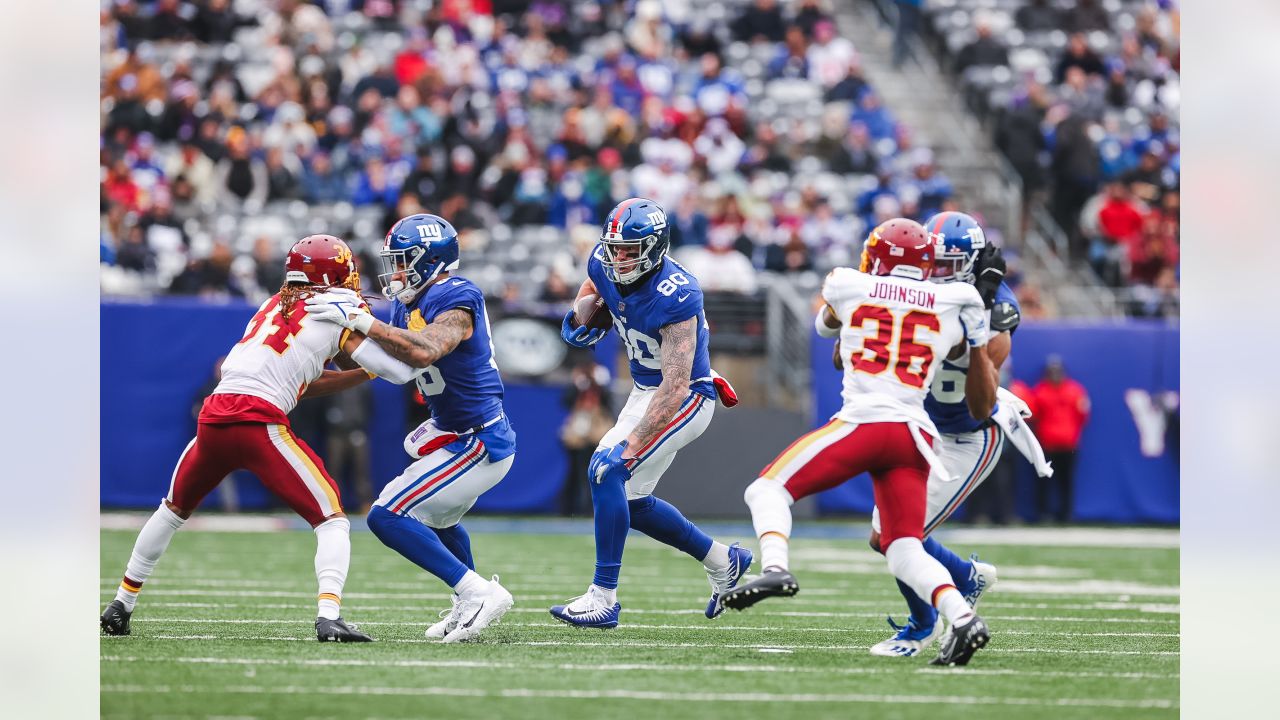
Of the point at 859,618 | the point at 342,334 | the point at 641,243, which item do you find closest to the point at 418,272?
the point at 342,334

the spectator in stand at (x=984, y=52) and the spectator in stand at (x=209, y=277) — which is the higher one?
the spectator in stand at (x=984, y=52)

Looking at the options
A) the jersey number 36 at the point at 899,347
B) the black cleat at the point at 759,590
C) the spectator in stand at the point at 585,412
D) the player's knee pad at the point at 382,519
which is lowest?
the spectator in stand at the point at 585,412

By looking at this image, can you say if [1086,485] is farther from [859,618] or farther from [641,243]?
[641,243]

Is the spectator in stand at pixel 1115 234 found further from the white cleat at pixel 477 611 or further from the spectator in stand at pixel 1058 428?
the white cleat at pixel 477 611

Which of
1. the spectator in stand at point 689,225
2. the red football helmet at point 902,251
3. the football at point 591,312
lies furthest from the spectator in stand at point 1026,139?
the red football helmet at point 902,251

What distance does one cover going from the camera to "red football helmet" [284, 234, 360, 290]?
21.1ft

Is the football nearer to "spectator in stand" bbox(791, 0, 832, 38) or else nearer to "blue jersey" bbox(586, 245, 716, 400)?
"blue jersey" bbox(586, 245, 716, 400)

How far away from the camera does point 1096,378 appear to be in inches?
603

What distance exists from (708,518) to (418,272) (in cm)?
823

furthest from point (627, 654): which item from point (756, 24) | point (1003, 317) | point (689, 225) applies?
point (756, 24)

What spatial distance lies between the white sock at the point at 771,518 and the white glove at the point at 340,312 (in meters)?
1.70

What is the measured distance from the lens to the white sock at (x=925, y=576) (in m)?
5.50

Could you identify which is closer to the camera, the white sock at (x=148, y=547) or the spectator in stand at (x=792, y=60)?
the white sock at (x=148, y=547)

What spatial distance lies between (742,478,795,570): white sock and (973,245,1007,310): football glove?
49.3 inches
